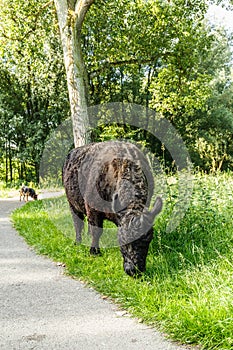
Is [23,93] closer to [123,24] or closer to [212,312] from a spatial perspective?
[123,24]

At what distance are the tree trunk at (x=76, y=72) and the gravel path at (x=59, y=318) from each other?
6.22 m

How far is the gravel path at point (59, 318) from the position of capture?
3443mm

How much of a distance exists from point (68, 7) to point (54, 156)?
1121cm

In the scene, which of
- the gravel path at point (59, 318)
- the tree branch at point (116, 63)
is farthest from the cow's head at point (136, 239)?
the tree branch at point (116, 63)

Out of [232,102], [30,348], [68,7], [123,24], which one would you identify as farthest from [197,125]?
[30,348]

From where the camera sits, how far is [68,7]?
12.1 meters

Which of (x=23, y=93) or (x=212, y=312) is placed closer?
(x=212, y=312)

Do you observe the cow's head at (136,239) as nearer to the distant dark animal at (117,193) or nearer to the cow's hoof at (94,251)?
the distant dark animal at (117,193)

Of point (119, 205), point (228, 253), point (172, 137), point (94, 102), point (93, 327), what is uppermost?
point (94, 102)

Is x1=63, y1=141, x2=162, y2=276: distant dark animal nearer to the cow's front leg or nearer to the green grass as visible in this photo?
the cow's front leg

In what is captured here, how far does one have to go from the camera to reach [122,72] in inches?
1035

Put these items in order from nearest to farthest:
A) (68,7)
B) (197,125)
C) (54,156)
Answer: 1. (68,7)
2. (54,156)
3. (197,125)

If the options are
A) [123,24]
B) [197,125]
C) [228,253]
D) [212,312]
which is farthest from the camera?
[197,125]

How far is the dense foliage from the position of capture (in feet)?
52.6
